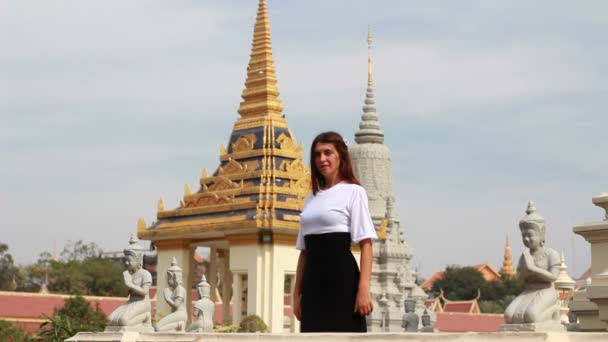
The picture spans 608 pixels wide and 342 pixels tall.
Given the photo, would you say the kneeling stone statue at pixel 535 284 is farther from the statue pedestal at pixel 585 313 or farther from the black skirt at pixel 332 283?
the black skirt at pixel 332 283

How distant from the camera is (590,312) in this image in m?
11.9

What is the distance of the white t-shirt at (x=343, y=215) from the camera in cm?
661

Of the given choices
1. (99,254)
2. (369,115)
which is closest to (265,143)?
(369,115)

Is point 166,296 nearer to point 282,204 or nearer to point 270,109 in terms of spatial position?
point 282,204

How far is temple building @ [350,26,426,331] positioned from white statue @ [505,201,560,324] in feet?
96.9

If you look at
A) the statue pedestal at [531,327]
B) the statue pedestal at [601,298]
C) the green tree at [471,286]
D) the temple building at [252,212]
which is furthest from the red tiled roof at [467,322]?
the statue pedestal at [531,327]

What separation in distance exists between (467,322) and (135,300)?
126 feet

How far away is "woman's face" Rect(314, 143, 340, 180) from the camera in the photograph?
6.77 metres

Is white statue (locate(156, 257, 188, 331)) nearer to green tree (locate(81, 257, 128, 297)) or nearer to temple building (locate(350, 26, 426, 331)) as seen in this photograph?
temple building (locate(350, 26, 426, 331))

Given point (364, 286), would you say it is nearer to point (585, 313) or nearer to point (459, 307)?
point (585, 313)

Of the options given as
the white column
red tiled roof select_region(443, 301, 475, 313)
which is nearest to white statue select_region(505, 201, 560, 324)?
the white column

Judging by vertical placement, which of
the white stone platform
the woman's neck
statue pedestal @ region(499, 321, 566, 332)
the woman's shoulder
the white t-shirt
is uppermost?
→ the woman's neck

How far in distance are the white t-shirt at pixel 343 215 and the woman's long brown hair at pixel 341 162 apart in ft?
0.38

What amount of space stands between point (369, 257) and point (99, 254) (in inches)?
2825
